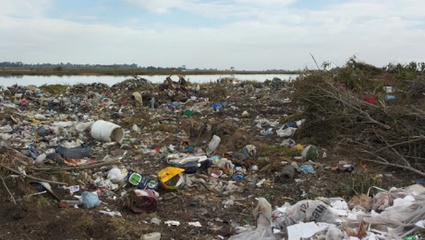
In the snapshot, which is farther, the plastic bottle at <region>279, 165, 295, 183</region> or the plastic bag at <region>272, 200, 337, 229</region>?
the plastic bottle at <region>279, 165, 295, 183</region>

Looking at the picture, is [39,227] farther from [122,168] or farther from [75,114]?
[75,114]

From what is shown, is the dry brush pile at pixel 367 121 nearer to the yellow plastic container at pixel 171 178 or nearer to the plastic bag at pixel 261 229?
the plastic bag at pixel 261 229

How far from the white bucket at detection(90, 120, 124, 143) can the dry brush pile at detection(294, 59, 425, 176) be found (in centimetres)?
281

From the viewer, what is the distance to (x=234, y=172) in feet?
16.4

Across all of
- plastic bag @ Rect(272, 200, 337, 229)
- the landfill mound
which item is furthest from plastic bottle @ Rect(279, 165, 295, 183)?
plastic bag @ Rect(272, 200, 337, 229)

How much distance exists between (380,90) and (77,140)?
5.46 meters

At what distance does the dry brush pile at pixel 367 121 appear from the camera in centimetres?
489

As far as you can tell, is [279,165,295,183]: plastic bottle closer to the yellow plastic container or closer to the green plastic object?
the yellow plastic container

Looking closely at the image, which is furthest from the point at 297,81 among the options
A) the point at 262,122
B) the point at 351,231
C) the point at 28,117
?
the point at 28,117

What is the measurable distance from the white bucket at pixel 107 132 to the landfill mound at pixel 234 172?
0.05 ft

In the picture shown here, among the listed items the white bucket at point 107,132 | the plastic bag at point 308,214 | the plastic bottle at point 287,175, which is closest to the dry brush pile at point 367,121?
the plastic bottle at point 287,175

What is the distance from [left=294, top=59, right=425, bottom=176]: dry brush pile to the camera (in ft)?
16.0

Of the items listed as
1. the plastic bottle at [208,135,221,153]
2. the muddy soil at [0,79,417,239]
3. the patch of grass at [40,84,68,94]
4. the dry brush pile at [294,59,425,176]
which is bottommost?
the muddy soil at [0,79,417,239]

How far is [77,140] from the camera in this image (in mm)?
6598
